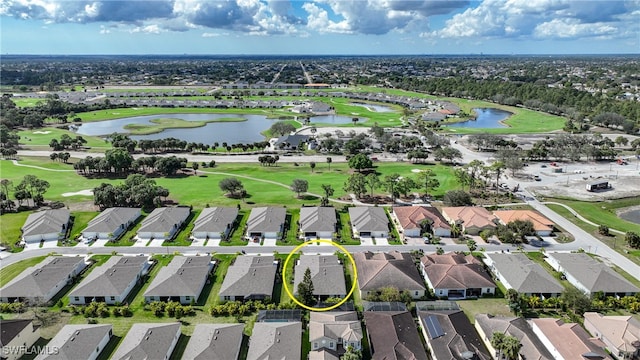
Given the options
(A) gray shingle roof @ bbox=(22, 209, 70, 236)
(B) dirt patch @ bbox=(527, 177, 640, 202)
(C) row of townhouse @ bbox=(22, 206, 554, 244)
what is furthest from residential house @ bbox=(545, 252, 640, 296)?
(A) gray shingle roof @ bbox=(22, 209, 70, 236)

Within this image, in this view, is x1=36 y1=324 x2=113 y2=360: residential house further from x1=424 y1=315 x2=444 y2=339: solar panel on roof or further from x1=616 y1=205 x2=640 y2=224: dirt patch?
x1=616 y1=205 x2=640 y2=224: dirt patch

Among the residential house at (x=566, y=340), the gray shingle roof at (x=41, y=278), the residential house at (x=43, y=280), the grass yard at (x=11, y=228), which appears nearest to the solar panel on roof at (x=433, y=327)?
the residential house at (x=566, y=340)

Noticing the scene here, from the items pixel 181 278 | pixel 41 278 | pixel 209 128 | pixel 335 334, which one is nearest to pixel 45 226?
pixel 41 278

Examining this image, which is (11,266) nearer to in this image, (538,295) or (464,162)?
(538,295)

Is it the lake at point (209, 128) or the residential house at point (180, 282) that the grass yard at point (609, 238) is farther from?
the lake at point (209, 128)

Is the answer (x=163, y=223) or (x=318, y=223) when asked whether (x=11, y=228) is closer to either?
(x=163, y=223)

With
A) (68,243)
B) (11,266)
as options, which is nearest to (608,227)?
(68,243)
